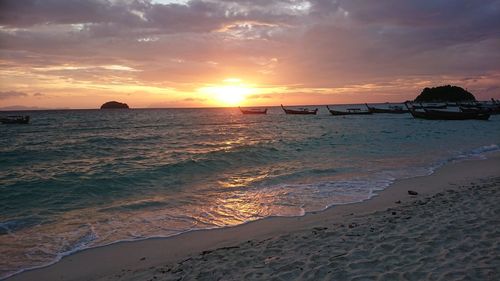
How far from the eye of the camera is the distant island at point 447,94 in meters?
142

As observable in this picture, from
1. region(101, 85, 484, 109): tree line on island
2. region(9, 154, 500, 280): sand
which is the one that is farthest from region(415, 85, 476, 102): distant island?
region(9, 154, 500, 280): sand

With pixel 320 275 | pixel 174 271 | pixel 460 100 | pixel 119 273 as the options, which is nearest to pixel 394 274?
pixel 320 275

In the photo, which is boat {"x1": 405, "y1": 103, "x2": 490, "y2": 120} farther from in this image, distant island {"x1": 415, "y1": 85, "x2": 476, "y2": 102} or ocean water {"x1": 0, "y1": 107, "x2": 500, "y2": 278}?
distant island {"x1": 415, "y1": 85, "x2": 476, "y2": 102}

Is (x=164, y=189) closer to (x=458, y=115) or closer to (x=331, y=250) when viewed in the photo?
(x=331, y=250)

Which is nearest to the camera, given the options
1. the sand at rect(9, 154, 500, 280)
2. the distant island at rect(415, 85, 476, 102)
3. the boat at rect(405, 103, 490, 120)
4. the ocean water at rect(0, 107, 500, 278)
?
the sand at rect(9, 154, 500, 280)

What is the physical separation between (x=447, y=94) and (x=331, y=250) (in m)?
164

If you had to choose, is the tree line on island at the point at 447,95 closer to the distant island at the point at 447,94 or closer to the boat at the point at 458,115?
the distant island at the point at 447,94

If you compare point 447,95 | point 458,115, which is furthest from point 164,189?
point 447,95

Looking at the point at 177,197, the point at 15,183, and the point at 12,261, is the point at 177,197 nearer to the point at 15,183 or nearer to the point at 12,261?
the point at 12,261

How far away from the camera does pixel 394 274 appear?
15.1ft

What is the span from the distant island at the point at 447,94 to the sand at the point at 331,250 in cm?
15576

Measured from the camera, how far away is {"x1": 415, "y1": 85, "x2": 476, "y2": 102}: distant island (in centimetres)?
14238

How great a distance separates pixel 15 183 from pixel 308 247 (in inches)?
476

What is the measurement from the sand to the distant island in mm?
155759
